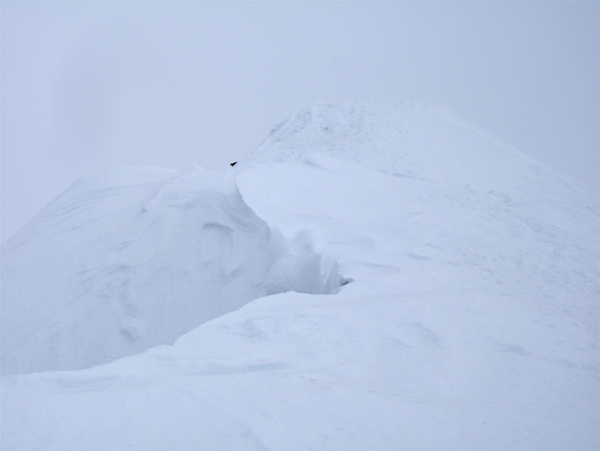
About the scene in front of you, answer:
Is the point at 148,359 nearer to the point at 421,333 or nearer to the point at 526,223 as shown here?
the point at 421,333

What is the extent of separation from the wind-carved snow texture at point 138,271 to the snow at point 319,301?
22 mm

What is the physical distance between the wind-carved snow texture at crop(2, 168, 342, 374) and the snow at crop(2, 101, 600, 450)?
22mm

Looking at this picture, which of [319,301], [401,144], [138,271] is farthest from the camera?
[401,144]

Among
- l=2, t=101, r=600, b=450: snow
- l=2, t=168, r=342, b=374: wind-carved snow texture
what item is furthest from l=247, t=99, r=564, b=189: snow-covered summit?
l=2, t=168, r=342, b=374: wind-carved snow texture

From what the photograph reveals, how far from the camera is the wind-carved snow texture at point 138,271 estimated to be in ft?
16.0

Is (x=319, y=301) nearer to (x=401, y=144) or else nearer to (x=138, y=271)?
(x=138, y=271)

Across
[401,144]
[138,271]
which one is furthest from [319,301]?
[401,144]

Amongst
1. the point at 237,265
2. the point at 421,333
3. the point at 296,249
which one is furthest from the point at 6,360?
the point at 421,333

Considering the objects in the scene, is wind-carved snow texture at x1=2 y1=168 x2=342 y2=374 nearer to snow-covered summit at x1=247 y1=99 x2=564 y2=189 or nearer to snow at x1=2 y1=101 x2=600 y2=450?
snow at x1=2 y1=101 x2=600 y2=450

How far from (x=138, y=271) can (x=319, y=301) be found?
270cm

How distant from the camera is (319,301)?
3.41m

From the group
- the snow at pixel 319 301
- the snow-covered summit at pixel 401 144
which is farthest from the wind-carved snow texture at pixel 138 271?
the snow-covered summit at pixel 401 144

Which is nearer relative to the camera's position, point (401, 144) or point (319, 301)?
point (319, 301)

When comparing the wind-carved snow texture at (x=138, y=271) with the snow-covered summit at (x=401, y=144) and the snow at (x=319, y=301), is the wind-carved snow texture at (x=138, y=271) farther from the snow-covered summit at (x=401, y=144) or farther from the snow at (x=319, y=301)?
the snow-covered summit at (x=401, y=144)
